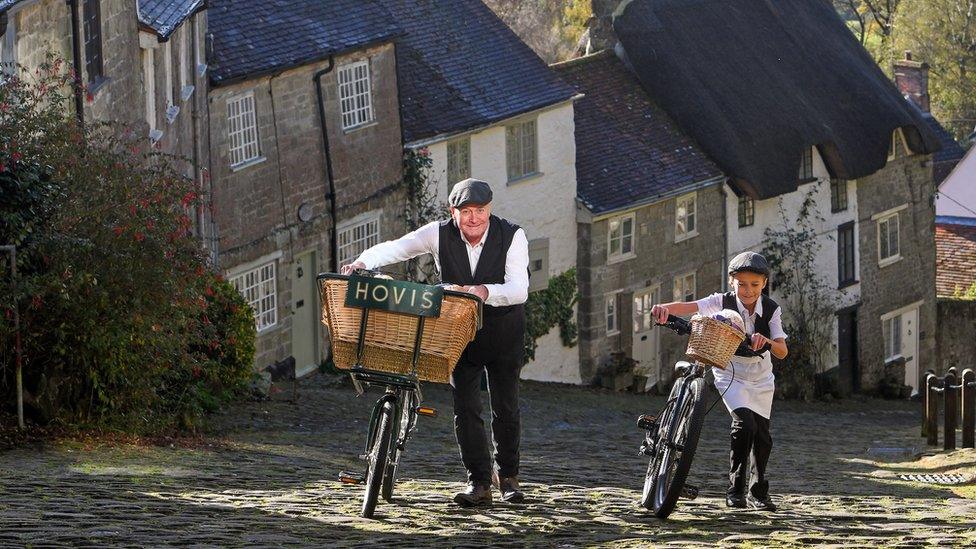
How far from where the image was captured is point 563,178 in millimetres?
33562

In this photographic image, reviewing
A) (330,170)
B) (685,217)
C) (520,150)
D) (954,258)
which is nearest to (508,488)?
(330,170)

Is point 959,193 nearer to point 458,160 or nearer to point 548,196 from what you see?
point 548,196

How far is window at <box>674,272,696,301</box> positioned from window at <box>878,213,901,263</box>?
795cm

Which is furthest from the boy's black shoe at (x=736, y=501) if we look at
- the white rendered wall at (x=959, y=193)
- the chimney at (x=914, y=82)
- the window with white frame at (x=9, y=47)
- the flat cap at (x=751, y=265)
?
the chimney at (x=914, y=82)

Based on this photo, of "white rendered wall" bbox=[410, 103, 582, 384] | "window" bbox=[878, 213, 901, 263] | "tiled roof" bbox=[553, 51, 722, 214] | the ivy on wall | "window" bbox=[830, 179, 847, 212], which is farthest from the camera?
"window" bbox=[878, 213, 901, 263]

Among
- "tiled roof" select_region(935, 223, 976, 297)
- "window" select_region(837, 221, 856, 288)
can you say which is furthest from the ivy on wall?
"tiled roof" select_region(935, 223, 976, 297)

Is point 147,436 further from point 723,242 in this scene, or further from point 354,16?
point 723,242

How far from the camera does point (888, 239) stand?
4341 cm

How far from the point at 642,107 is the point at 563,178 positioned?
459cm

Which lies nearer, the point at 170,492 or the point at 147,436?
the point at 170,492

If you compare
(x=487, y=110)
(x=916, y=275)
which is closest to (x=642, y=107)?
(x=487, y=110)

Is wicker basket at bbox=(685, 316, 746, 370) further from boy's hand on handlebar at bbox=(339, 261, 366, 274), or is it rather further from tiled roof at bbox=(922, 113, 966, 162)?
tiled roof at bbox=(922, 113, 966, 162)

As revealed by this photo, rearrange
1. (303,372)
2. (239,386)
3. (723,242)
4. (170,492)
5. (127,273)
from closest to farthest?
(170,492), (127,273), (239,386), (303,372), (723,242)

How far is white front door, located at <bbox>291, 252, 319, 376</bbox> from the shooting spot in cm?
2734
